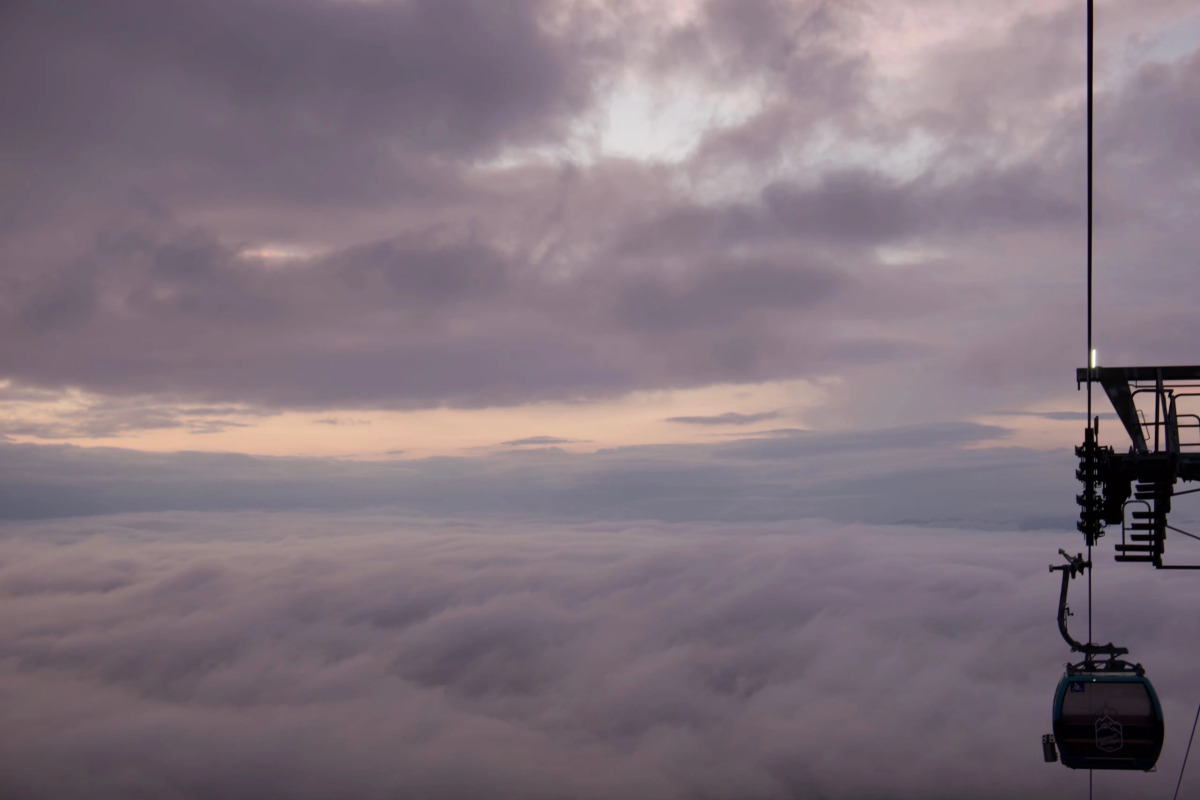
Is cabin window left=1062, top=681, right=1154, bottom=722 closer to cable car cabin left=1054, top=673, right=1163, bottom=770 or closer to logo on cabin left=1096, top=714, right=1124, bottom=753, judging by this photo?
cable car cabin left=1054, top=673, right=1163, bottom=770

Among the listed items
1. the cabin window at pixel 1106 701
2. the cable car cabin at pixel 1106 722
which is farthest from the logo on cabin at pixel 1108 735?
the cabin window at pixel 1106 701

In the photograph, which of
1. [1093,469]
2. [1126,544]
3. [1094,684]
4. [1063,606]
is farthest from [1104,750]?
[1093,469]

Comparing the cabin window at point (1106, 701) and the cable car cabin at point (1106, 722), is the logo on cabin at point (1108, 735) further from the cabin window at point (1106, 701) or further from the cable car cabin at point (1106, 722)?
the cabin window at point (1106, 701)

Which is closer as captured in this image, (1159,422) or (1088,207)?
(1088,207)

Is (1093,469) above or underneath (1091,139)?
underneath

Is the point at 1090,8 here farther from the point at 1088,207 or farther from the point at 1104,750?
the point at 1104,750

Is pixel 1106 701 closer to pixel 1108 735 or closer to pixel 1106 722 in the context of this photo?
pixel 1106 722

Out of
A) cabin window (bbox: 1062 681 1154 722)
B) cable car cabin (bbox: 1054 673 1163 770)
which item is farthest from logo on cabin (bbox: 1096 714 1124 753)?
cabin window (bbox: 1062 681 1154 722)

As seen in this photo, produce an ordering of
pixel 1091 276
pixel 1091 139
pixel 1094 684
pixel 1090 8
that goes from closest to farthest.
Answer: pixel 1090 8
pixel 1091 139
pixel 1091 276
pixel 1094 684
